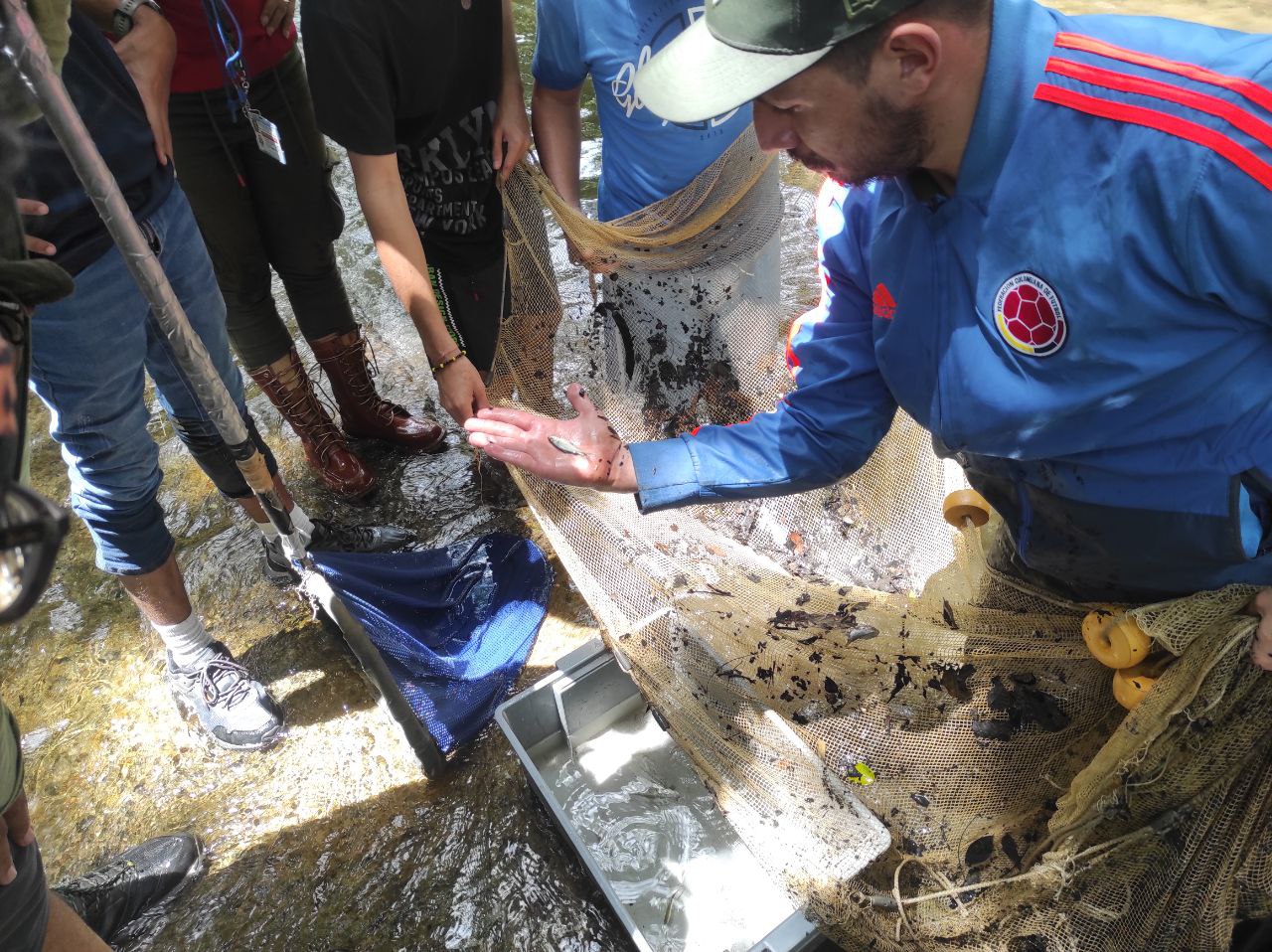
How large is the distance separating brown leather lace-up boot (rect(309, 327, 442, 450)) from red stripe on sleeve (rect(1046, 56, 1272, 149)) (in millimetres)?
2766

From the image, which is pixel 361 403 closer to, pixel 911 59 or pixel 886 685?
pixel 886 685

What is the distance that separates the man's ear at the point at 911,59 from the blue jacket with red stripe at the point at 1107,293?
113 millimetres

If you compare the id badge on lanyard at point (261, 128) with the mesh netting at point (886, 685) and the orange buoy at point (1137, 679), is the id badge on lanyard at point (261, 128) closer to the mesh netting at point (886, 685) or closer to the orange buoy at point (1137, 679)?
the mesh netting at point (886, 685)

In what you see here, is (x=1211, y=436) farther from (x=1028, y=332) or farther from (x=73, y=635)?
(x=73, y=635)

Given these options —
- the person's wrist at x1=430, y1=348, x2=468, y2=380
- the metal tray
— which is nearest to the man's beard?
the person's wrist at x1=430, y1=348, x2=468, y2=380

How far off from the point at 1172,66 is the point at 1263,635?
3.11 feet

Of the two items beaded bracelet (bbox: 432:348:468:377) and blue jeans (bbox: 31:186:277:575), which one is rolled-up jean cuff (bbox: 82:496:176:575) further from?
beaded bracelet (bbox: 432:348:468:377)

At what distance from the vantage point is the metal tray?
212 centimetres

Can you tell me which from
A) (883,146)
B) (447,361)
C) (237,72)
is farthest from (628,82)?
(883,146)

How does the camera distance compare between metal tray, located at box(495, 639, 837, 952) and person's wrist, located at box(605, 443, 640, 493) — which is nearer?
person's wrist, located at box(605, 443, 640, 493)

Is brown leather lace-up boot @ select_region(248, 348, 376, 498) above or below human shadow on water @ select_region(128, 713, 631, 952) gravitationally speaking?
above

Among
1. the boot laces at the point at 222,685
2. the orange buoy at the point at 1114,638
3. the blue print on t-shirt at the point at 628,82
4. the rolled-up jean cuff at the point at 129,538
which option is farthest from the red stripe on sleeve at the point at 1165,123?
the boot laces at the point at 222,685

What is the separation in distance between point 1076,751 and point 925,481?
35.9 inches

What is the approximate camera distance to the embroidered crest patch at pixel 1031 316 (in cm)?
136
